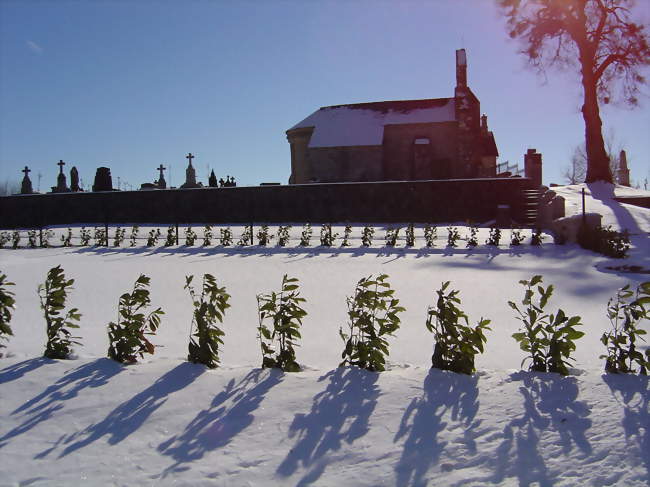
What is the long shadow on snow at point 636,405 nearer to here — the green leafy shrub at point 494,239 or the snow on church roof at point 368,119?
the green leafy shrub at point 494,239

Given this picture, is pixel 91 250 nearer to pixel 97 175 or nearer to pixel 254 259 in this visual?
pixel 254 259

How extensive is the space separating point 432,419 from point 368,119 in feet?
106

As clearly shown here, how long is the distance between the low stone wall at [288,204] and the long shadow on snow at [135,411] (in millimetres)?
15072

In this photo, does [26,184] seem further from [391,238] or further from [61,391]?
[61,391]

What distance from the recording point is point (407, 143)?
110 feet

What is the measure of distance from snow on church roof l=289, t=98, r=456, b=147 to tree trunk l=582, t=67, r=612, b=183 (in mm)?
8868

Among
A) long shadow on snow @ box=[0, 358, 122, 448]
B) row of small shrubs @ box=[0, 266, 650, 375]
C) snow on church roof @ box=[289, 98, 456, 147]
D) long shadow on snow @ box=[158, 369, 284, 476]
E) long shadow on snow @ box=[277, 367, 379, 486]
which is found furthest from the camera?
snow on church roof @ box=[289, 98, 456, 147]

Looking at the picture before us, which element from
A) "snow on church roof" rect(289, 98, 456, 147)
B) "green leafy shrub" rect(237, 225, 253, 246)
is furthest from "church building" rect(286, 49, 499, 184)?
"green leafy shrub" rect(237, 225, 253, 246)

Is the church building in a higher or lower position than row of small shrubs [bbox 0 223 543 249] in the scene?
higher

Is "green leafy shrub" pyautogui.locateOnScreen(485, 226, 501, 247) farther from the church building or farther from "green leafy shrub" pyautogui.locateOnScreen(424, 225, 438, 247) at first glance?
the church building

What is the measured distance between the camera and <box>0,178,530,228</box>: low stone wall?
71.9ft

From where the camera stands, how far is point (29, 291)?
10344 millimetres

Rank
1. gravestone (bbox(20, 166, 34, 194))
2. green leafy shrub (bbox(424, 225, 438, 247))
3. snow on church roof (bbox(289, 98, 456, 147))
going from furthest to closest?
snow on church roof (bbox(289, 98, 456, 147)) < gravestone (bbox(20, 166, 34, 194)) < green leafy shrub (bbox(424, 225, 438, 247))

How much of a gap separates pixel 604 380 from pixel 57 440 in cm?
413
